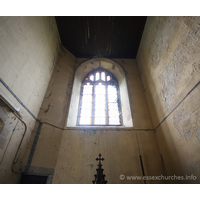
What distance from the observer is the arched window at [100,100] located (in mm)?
4250

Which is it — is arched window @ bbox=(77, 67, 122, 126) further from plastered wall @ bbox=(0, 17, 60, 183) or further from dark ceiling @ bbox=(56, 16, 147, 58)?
plastered wall @ bbox=(0, 17, 60, 183)

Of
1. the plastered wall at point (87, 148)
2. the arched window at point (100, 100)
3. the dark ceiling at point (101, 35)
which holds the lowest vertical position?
the plastered wall at point (87, 148)

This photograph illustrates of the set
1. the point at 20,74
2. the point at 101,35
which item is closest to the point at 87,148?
the point at 20,74

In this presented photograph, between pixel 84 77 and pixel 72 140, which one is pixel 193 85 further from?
pixel 84 77


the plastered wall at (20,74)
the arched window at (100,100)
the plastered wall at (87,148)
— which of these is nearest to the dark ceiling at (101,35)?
the arched window at (100,100)

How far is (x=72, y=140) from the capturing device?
330cm

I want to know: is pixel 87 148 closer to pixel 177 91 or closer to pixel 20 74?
pixel 20 74

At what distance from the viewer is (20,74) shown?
104 inches

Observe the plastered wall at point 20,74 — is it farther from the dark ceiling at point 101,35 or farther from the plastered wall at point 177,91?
the plastered wall at point 177,91

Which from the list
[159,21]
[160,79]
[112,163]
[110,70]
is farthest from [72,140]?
[159,21]

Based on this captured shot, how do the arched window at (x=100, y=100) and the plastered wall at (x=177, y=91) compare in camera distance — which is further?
the arched window at (x=100, y=100)

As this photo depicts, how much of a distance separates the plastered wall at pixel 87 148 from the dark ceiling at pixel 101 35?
269cm

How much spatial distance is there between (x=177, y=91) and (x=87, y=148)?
2.62 meters

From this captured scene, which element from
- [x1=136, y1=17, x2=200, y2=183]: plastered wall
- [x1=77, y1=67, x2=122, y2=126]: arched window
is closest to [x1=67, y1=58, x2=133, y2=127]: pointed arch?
[x1=77, y1=67, x2=122, y2=126]: arched window
